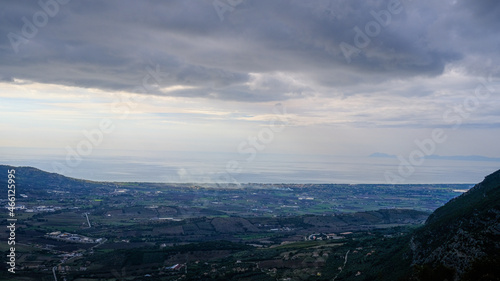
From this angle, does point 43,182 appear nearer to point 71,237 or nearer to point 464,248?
point 71,237

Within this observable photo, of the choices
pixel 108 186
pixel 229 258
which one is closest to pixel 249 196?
pixel 108 186

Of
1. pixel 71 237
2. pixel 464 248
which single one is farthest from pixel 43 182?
pixel 464 248

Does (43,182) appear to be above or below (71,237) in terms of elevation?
above

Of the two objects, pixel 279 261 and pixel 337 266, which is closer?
pixel 337 266

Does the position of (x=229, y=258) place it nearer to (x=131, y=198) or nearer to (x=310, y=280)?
(x=310, y=280)

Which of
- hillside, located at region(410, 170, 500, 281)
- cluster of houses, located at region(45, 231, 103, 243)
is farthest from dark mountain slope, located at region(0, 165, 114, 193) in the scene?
hillside, located at region(410, 170, 500, 281)

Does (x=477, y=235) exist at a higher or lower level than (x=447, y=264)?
higher

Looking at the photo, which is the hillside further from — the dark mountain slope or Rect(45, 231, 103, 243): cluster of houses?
the dark mountain slope

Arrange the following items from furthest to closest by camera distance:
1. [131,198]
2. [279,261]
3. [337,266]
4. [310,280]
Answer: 1. [131,198]
2. [279,261]
3. [337,266]
4. [310,280]
